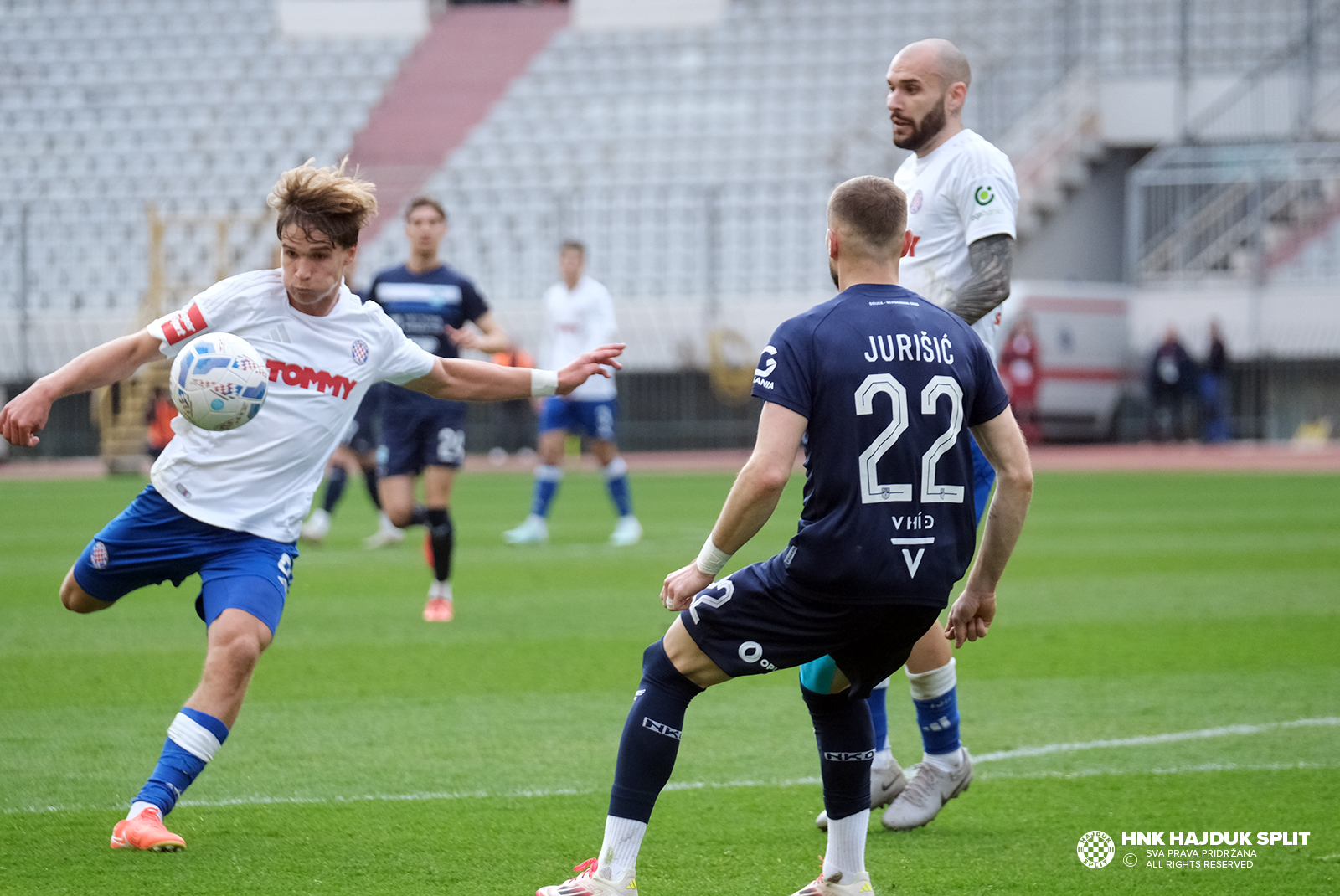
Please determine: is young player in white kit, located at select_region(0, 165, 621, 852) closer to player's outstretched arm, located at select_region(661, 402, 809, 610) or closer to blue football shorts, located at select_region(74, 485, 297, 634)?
blue football shorts, located at select_region(74, 485, 297, 634)

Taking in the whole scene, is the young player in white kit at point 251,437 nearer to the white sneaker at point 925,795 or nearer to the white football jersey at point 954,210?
the white football jersey at point 954,210

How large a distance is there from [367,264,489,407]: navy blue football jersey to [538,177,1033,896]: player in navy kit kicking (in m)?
5.62

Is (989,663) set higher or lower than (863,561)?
lower

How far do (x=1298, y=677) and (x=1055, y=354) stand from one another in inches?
704

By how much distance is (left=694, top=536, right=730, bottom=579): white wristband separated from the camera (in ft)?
12.0

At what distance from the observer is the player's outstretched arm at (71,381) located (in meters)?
4.37

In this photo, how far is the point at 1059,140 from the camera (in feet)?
92.0

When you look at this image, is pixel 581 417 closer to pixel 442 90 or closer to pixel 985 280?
pixel 985 280

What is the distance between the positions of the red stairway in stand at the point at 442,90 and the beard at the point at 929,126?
24.0m

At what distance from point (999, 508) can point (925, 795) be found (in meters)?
1.35

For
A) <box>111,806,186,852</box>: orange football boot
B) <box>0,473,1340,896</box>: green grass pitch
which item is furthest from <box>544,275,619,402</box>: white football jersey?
<box>111,806,186,852</box>: orange football boot

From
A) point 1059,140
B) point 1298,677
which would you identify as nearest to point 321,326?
point 1298,677

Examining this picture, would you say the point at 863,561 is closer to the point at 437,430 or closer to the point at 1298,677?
the point at 1298,677

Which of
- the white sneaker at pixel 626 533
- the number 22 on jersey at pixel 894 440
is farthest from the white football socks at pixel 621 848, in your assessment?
the white sneaker at pixel 626 533
